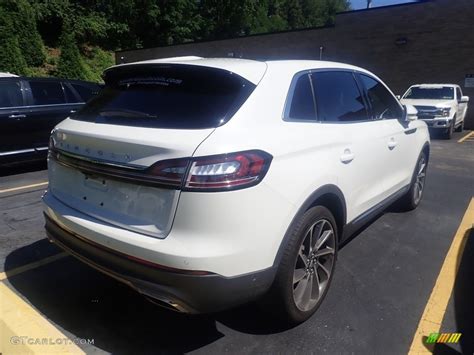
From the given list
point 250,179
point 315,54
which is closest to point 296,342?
point 250,179

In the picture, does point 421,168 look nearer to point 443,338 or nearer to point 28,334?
point 443,338

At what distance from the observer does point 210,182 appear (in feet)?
6.90

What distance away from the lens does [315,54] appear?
22.7m

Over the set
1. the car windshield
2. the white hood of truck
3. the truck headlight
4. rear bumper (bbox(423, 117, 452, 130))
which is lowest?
rear bumper (bbox(423, 117, 452, 130))

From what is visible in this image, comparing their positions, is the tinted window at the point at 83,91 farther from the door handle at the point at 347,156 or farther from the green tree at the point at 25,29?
the green tree at the point at 25,29

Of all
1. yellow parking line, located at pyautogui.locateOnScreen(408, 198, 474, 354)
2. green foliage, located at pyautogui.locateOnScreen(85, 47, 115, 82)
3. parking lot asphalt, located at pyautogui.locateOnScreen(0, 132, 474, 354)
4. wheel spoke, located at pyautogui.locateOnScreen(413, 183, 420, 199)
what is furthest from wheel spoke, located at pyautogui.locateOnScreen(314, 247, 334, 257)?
green foliage, located at pyautogui.locateOnScreen(85, 47, 115, 82)

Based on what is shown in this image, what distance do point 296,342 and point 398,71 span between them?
19789mm

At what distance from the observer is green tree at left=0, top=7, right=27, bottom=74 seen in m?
22.9

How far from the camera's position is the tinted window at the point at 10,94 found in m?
6.72

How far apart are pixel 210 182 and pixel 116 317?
4.57 feet

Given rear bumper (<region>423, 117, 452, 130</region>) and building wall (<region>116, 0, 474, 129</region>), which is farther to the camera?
building wall (<region>116, 0, 474, 129</region>)

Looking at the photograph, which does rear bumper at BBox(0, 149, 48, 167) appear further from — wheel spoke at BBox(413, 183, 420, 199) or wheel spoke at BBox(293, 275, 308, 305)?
wheel spoke at BBox(413, 183, 420, 199)

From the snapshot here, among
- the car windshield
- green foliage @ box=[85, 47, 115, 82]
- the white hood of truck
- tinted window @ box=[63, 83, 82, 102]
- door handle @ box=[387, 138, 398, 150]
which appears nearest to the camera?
door handle @ box=[387, 138, 398, 150]

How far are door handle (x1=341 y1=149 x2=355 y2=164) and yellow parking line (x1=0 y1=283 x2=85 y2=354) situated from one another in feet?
7.15
